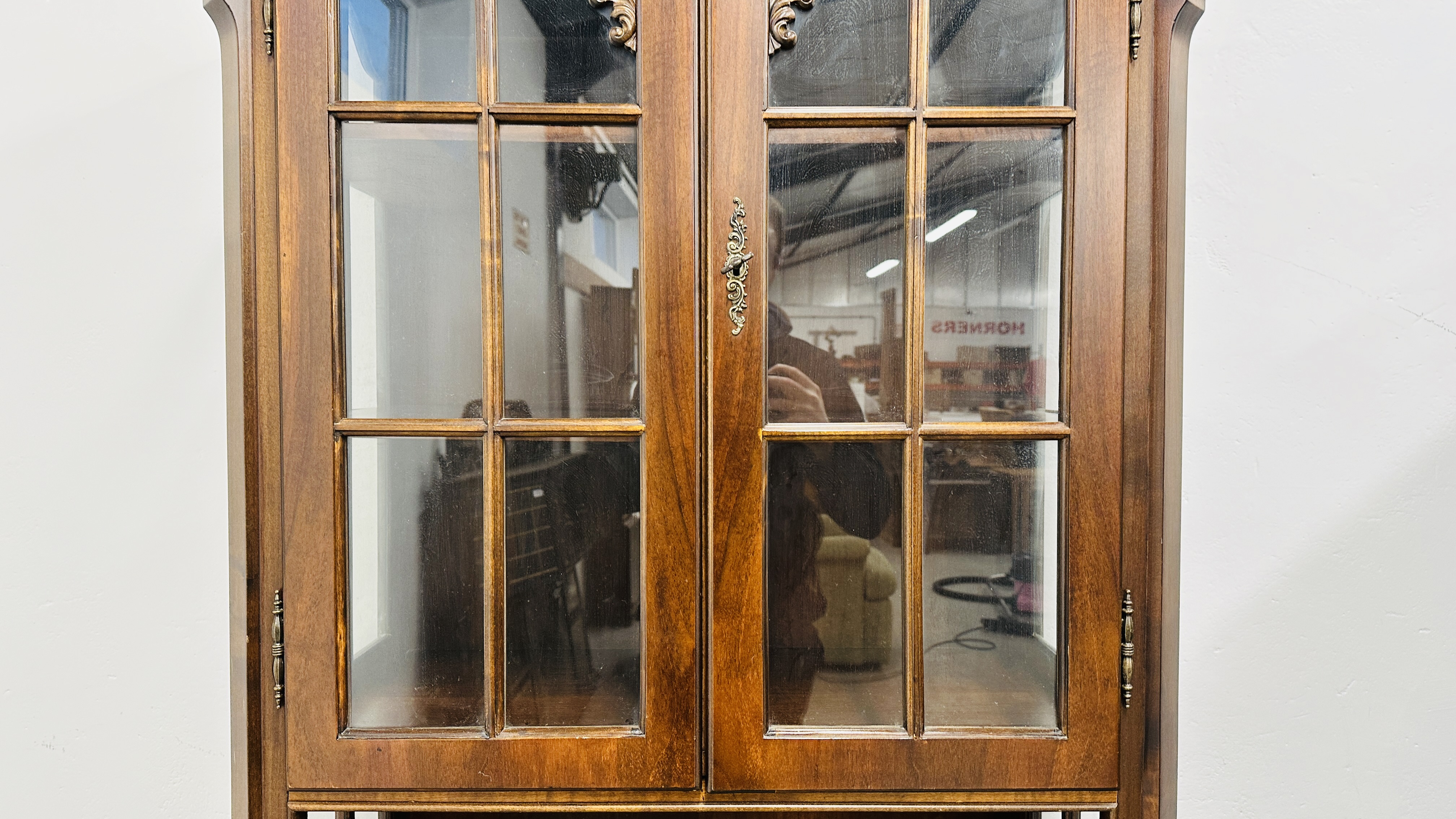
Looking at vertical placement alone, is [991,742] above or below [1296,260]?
below

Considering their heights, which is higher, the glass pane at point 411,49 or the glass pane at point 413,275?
the glass pane at point 411,49

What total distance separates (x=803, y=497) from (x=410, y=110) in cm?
52

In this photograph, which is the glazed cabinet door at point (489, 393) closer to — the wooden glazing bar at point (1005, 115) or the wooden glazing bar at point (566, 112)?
the wooden glazing bar at point (566, 112)

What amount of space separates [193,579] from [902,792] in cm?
92

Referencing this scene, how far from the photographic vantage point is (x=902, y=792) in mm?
650

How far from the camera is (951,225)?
0.67m

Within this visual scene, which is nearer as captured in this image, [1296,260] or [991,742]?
[991,742]

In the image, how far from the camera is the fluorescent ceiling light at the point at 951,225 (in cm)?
66

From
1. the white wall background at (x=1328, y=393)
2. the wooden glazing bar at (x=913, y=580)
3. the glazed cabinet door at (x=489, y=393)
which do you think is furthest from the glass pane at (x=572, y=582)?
the white wall background at (x=1328, y=393)

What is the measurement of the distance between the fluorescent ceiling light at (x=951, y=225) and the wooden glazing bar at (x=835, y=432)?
0.18m

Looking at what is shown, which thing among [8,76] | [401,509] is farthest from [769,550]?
[8,76]

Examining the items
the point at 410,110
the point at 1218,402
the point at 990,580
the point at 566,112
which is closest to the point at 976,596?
the point at 990,580

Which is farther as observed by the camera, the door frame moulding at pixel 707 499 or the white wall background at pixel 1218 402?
the white wall background at pixel 1218 402

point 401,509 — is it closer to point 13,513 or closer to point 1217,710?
point 13,513
